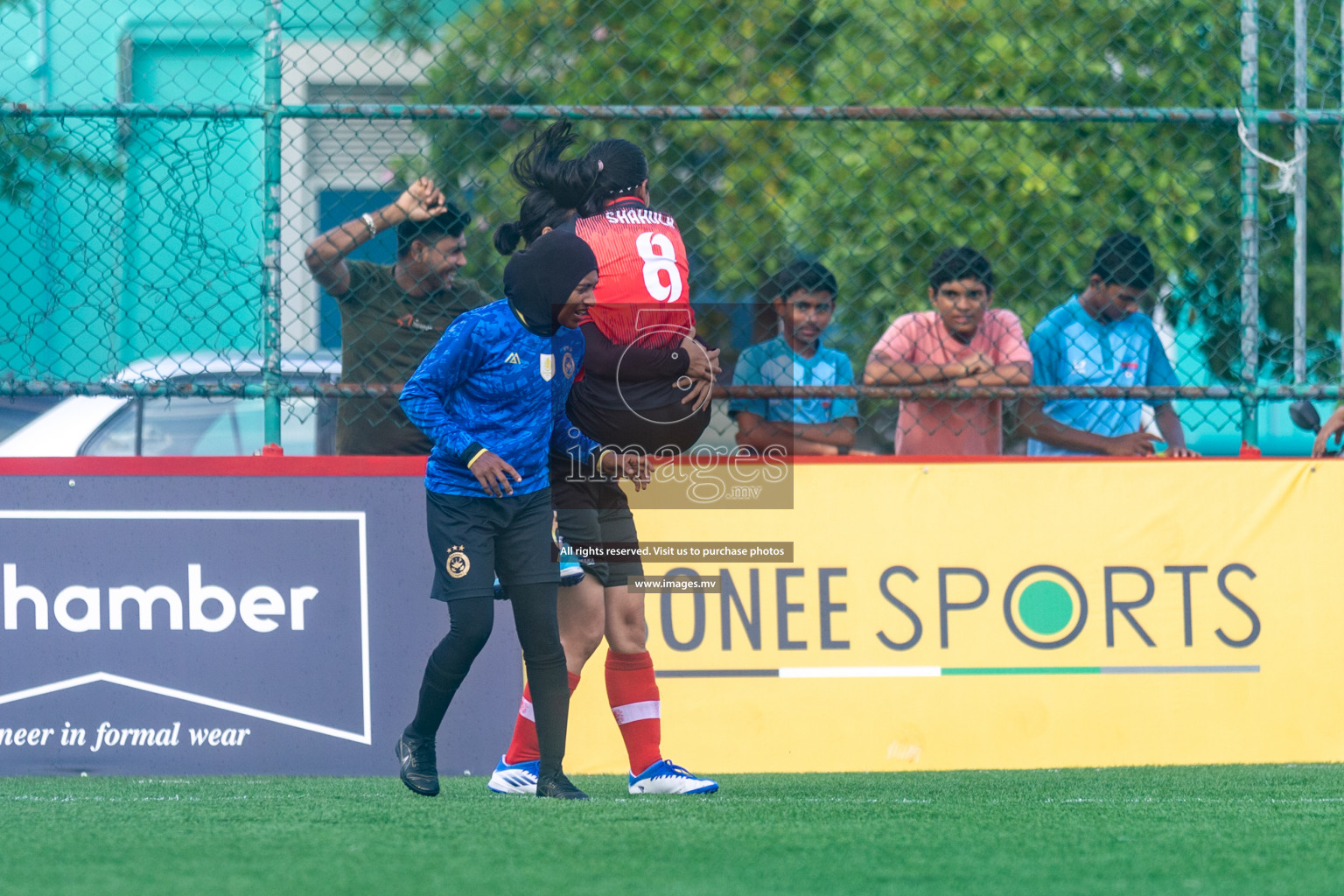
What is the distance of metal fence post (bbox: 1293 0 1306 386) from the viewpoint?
18.5 ft

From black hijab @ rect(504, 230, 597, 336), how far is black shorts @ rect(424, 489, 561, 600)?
1.84ft

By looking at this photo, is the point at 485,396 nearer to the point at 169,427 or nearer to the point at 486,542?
the point at 486,542

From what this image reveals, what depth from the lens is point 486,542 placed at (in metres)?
4.63

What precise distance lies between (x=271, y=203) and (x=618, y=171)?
156 cm

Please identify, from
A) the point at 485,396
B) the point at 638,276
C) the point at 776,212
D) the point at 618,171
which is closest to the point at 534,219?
the point at 618,171

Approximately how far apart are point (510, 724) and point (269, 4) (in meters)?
2.86

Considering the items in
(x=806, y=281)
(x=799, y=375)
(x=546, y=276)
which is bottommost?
(x=799, y=375)

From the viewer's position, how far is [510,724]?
225 inches

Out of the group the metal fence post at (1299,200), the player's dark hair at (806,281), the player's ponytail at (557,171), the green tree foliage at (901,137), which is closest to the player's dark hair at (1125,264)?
the metal fence post at (1299,200)

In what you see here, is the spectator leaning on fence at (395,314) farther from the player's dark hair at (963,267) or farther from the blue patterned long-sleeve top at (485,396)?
the player's dark hair at (963,267)

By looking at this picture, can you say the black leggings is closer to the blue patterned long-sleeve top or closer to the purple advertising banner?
the blue patterned long-sleeve top

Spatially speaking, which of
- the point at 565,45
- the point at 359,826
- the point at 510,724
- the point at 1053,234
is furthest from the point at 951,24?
the point at 359,826

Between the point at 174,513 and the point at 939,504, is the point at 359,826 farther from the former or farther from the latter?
the point at 939,504

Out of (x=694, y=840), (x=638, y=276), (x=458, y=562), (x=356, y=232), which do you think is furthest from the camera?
(x=356, y=232)
